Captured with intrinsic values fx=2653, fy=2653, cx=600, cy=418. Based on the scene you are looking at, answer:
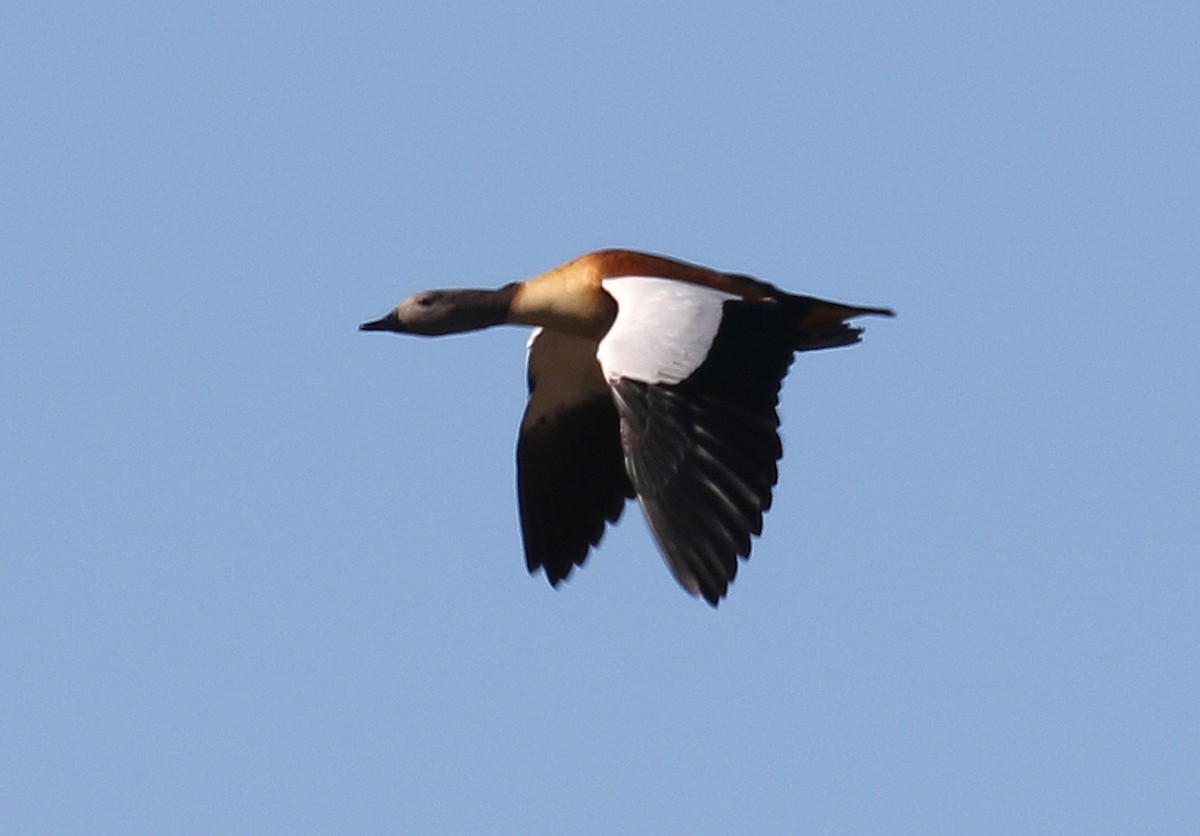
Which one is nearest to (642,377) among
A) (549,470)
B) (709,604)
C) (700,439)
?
(700,439)

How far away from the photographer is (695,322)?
14398mm

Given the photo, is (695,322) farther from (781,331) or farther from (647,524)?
(647,524)

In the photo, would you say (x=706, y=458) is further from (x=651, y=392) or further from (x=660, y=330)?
(x=660, y=330)

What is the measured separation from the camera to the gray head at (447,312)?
16.2 meters

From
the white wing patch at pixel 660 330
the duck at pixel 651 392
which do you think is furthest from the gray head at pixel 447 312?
the white wing patch at pixel 660 330

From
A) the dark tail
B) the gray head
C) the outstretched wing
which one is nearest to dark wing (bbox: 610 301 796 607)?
the outstretched wing

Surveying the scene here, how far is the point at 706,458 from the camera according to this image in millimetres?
13672

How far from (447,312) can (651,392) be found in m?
2.90

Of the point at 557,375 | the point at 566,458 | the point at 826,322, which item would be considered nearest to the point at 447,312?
the point at 557,375

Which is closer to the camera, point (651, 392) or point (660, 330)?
point (651, 392)

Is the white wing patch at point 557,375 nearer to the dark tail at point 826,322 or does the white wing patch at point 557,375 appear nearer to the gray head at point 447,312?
the gray head at point 447,312

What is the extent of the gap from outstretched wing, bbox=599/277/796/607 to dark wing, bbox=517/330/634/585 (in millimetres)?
1972

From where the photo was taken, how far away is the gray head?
1623 centimetres

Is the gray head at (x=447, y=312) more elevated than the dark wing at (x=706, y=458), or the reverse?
the gray head at (x=447, y=312)
